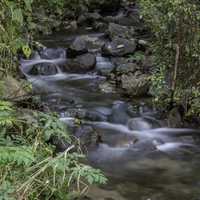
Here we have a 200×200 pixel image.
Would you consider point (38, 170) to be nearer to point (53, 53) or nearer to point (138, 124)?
point (138, 124)

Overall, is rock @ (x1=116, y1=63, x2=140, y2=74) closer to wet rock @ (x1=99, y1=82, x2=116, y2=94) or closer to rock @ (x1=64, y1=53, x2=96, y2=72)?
wet rock @ (x1=99, y1=82, x2=116, y2=94)

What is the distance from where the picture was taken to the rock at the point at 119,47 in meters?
12.7

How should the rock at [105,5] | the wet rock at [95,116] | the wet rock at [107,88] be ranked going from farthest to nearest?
the rock at [105,5], the wet rock at [107,88], the wet rock at [95,116]

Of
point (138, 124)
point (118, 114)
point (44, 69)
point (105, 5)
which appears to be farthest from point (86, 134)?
point (105, 5)

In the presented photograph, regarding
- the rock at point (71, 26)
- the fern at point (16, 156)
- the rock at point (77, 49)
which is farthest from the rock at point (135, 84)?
the rock at point (71, 26)

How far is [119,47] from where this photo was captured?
42.3ft

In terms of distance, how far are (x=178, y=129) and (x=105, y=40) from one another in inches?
261

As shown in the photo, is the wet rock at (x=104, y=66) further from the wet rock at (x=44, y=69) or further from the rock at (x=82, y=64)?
the wet rock at (x=44, y=69)

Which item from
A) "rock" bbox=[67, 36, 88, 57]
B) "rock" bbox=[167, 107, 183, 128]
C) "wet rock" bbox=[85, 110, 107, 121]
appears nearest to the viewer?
"rock" bbox=[167, 107, 183, 128]

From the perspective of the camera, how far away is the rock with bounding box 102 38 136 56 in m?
12.7

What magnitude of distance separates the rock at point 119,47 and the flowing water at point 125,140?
3.55 ft

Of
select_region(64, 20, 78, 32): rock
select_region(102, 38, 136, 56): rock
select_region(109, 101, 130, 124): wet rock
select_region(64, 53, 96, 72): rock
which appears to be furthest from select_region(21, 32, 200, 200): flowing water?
select_region(64, 20, 78, 32): rock

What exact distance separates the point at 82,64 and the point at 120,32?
293 cm

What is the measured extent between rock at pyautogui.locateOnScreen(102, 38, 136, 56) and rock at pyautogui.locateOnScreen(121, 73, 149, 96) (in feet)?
7.79
